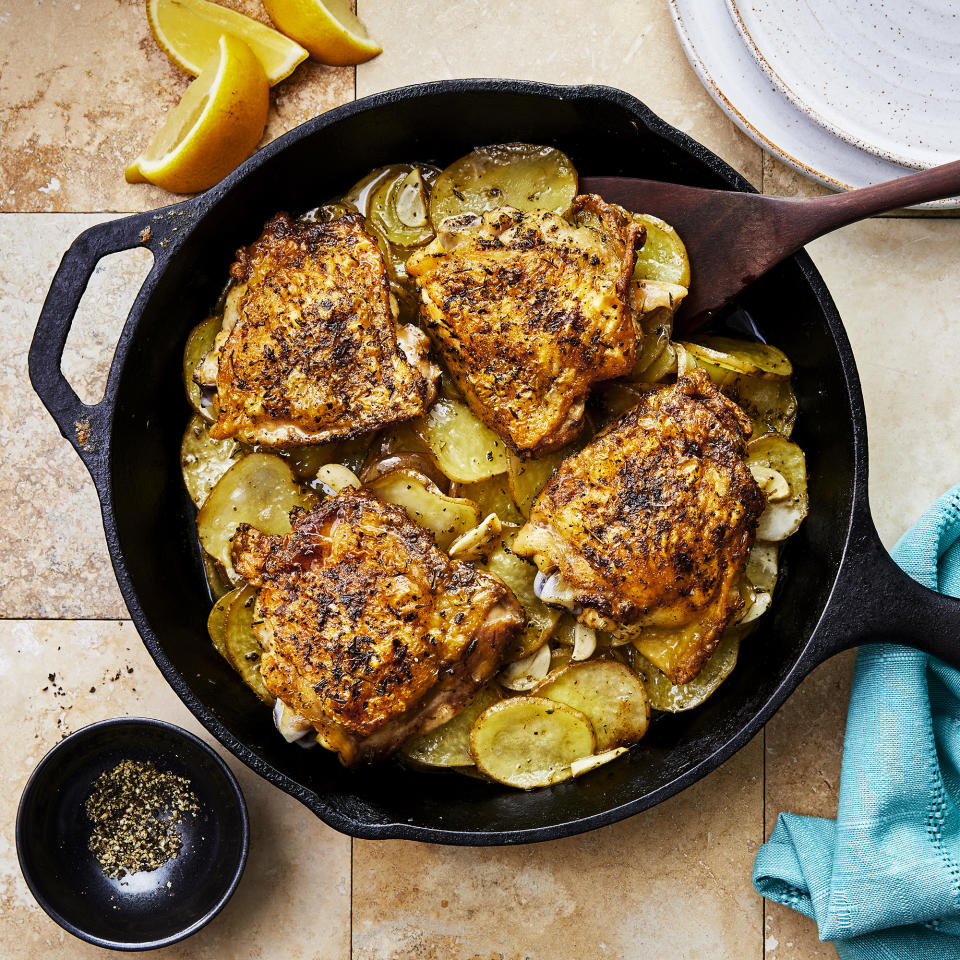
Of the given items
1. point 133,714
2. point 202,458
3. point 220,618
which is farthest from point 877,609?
point 133,714

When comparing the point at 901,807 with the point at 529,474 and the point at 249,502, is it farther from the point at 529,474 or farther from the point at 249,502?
the point at 249,502

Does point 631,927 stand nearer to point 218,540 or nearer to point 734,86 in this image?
point 218,540

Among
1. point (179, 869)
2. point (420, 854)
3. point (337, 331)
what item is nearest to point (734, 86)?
point (337, 331)

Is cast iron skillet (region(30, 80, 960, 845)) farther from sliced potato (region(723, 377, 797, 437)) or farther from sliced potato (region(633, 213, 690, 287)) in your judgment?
sliced potato (region(633, 213, 690, 287))

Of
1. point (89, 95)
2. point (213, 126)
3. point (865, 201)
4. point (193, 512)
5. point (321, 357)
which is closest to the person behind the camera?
point (865, 201)

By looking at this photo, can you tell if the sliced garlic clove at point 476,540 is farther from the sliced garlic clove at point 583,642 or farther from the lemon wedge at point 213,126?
the lemon wedge at point 213,126

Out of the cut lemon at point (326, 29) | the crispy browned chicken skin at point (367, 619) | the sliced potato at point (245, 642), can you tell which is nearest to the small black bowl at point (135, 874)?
the sliced potato at point (245, 642)

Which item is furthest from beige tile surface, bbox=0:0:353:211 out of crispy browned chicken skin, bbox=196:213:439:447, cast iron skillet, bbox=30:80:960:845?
crispy browned chicken skin, bbox=196:213:439:447
